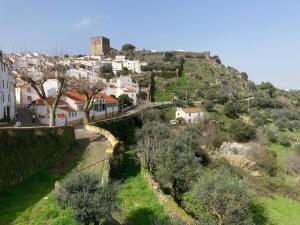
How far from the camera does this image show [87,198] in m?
14.9

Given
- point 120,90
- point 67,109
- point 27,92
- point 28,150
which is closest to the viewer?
point 28,150

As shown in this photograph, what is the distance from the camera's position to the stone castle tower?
14562 centimetres

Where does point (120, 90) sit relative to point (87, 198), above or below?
above

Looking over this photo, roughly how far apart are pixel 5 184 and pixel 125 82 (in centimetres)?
6228

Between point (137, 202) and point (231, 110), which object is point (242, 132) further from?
point (137, 202)

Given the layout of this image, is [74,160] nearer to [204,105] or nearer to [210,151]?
[210,151]

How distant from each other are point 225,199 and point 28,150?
46.3 ft

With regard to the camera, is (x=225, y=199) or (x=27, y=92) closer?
(x=225, y=199)

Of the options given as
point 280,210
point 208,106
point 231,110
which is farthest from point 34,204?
point 231,110

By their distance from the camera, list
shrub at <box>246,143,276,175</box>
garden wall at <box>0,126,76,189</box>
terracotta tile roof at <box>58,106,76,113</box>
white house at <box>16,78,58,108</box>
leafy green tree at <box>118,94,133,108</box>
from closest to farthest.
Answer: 1. garden wall at <box>0,126,76,189</box>
2. terracotta tile roof at <box>58,106,76,113</box>
3. shrub at <box>246,143,276,175</box>
4. white house at <box>16,78,58,108</box>
5. leafy green tree at <box>118,94,133,108</box>

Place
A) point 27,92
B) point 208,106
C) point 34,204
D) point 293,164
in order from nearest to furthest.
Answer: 1. point 34,204
2. point 293,164
3. point 27,92
4. point 208,106

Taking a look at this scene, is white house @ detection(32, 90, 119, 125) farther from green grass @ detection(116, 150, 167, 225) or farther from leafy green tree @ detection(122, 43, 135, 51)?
leafy green tree @ detection(122, 43, 135, 51)

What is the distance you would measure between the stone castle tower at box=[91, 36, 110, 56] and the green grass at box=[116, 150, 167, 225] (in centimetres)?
12498

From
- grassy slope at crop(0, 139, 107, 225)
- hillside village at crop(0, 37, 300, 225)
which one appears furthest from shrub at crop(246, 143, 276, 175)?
grassy slope at crop(0, 139, 107, 225)
